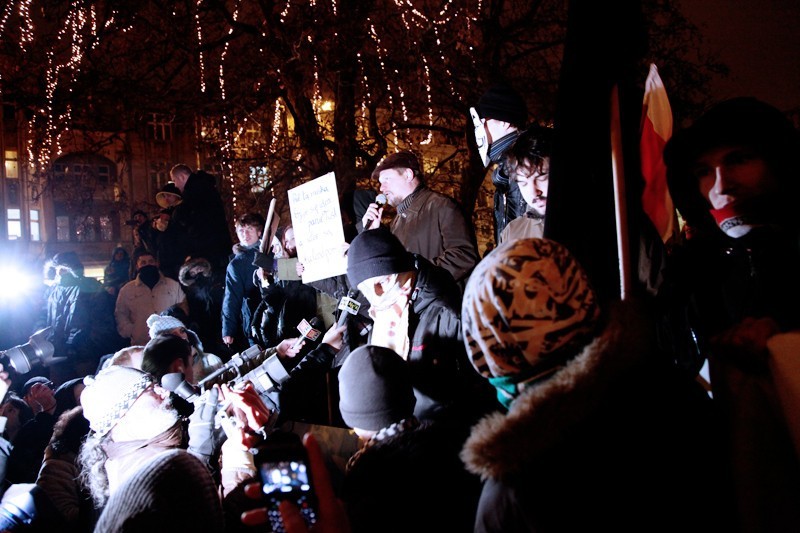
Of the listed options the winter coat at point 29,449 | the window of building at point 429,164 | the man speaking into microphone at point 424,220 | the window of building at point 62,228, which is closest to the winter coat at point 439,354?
the man speaking into microphone at point 424,220

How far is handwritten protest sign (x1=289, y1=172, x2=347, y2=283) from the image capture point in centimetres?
521

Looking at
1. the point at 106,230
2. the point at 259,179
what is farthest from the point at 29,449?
the point at 106,230

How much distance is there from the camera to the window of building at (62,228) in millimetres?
44344

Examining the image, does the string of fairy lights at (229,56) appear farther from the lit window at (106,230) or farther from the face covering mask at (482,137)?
the lit window at (106,230)

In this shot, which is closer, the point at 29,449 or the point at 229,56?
the point at 29,449

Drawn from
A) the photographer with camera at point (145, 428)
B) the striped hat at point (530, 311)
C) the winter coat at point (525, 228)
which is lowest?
the photographer with camera at point (145, 428)

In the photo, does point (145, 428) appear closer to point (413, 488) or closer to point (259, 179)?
point (413, 488)

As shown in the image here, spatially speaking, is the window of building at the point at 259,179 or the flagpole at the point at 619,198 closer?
the flagpole at the point at 619,198

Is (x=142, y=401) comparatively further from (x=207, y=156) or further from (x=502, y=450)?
(x=207, y=156)

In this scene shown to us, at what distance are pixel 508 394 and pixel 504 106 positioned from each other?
10.3ft

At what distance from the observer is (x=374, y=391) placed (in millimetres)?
2432

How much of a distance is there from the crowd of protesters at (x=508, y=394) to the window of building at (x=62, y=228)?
151ft

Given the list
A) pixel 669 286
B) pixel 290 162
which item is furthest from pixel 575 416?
pixel 290 162

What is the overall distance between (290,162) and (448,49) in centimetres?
440
